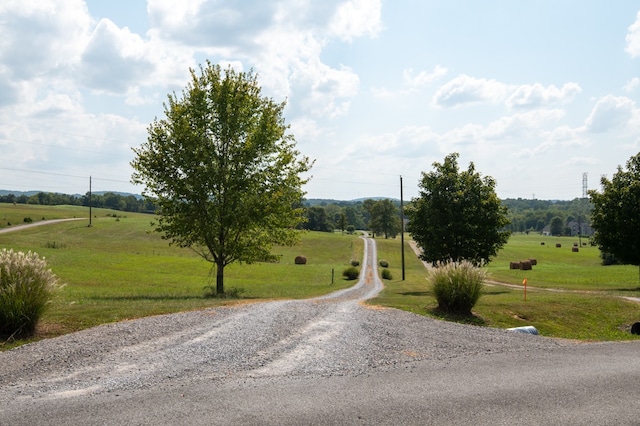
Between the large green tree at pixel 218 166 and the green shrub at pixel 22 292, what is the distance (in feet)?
52.2

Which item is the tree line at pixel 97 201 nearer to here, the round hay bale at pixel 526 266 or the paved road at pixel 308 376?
the round hay bale at pixel 526 266

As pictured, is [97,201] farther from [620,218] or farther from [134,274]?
[620,218]

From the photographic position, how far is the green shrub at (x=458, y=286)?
18.4m

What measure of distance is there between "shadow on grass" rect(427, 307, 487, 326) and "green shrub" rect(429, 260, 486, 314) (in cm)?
19

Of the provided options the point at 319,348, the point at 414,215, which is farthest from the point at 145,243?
the point at 319,348

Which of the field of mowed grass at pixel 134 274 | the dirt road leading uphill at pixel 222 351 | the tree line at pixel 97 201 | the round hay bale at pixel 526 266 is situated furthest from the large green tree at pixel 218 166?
the tree line at pixel 97 201

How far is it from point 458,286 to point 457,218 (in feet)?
73.3

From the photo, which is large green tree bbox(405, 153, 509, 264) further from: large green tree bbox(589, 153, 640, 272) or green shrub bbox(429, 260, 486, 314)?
green shrub bbox(429, 260, 486, 314)

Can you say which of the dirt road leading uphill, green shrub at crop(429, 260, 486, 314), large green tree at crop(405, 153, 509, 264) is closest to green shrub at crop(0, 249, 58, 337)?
the dirt road leading uphill

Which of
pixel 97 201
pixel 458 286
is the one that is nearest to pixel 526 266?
pixel 458 286

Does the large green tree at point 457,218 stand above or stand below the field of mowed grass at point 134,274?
above

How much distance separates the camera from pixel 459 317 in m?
18.2

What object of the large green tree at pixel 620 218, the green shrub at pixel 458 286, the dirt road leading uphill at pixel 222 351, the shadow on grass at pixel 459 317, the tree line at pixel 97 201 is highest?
the tree line at pixel 97 201

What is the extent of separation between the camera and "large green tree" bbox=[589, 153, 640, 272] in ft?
127
